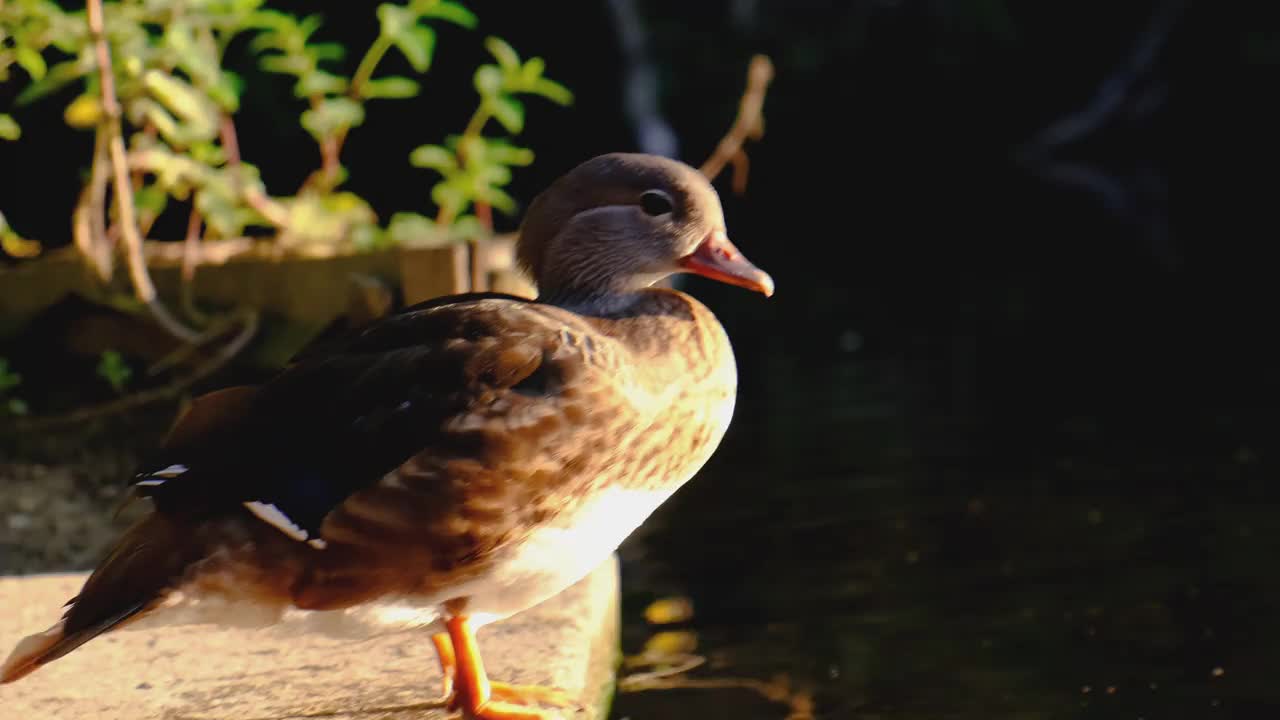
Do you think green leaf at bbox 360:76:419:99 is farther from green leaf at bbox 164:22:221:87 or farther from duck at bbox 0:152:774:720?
duck at bbox 0:152:774:720

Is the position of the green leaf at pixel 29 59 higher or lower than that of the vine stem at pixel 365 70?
lower

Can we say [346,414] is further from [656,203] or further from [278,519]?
[656,203]

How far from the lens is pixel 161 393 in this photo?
4848 millimetres

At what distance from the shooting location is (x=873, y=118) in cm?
1858

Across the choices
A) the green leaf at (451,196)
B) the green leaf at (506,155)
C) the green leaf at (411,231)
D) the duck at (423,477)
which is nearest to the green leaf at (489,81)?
the green leaf at (506,155)

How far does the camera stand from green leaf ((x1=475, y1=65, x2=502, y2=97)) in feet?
17.1

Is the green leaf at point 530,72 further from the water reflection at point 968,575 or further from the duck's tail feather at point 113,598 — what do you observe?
the duck's tail feather at point 113,598

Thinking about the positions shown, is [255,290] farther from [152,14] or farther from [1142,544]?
[1142,544]

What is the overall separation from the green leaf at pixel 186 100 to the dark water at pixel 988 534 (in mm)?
1588

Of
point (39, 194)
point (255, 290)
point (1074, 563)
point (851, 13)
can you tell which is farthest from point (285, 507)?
point (851, 13)

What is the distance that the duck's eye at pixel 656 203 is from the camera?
2740mm

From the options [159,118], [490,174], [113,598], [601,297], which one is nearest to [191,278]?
[159,118]

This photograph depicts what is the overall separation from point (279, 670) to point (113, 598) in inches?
19.5

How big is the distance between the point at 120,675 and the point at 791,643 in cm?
134
